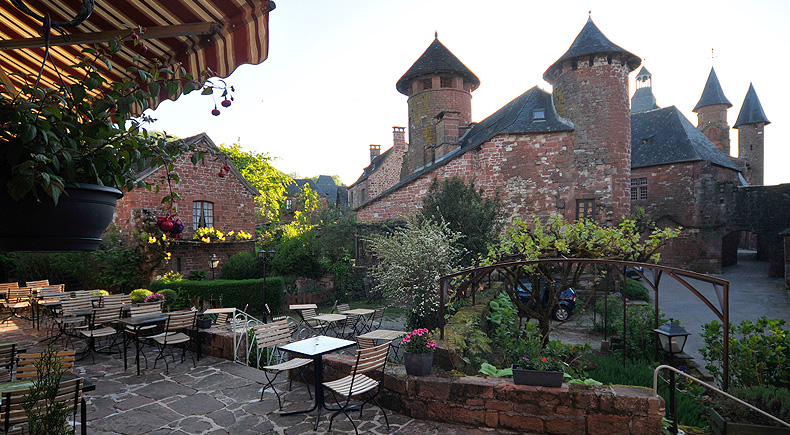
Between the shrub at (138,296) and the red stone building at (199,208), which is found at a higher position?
the red stone building at (199,208)

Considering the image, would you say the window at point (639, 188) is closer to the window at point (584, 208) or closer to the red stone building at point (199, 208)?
the window at point (584, 208)

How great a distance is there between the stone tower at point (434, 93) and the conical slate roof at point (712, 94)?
19.4m

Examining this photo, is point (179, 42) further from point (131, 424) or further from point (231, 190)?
point (231, 190)

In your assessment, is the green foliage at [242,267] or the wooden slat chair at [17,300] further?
the green foliage at [242,267]

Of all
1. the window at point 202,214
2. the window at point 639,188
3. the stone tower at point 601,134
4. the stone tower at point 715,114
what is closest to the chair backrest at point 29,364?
Answer: the window at point 202,214

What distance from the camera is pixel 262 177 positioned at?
26.6 metres

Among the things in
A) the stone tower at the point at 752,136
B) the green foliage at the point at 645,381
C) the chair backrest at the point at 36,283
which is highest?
the stone tower at the point at 752,136

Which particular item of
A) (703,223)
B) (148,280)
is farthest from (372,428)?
(703,223)

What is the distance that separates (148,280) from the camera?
45.2 ft

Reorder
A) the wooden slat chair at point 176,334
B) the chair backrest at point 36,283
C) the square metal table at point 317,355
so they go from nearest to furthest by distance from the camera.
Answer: the square metal table at point 317,355 < the wooden slat chair at point 176,334 < the chair backrest at point 36,283

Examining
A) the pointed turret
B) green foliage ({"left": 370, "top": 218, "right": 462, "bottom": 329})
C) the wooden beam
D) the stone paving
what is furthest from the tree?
the pointed turret

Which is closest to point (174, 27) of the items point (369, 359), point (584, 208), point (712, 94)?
point (369, 359)

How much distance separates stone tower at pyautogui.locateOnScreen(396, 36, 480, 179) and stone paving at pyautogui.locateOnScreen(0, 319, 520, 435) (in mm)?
17421

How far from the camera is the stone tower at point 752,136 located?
97.1ft
